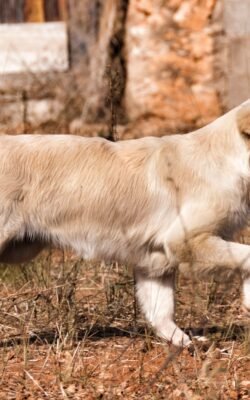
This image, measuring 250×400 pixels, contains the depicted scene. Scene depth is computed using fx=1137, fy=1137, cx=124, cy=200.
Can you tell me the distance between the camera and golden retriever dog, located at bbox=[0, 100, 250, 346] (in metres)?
5.38

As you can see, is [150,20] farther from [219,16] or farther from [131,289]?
[131,289]

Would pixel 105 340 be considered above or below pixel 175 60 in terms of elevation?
below

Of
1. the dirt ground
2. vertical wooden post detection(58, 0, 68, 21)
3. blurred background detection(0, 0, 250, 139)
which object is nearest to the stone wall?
blurred background detection(0, 0, 250, 139)

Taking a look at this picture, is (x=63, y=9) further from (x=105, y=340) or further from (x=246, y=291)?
(x=246, y=291)

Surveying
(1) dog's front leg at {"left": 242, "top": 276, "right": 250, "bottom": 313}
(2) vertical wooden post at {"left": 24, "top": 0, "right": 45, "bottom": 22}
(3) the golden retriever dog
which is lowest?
(1) dog's front leg at {"left": 242, "top": 276, "right": 250, "bottom": 313}

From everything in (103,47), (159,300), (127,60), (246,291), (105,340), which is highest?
(103,47)

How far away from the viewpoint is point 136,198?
5.54 meters

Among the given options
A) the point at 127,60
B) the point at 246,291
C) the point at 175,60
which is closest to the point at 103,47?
the point at 127,60

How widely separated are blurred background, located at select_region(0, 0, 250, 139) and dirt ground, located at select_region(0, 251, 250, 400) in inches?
175

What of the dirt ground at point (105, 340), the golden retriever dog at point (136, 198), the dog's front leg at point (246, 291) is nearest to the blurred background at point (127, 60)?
the dirt ground at point (105, 340)

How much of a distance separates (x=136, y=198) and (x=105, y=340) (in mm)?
763

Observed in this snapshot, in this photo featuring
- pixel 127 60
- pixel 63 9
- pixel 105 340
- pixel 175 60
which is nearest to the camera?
pixel 105 340

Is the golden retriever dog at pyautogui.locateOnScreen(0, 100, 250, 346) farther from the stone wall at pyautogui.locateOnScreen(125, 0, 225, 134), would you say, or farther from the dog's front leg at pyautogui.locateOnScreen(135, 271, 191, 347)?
the stone wall at pyautogui.locateOnScreen(125, 0, 225, 134)

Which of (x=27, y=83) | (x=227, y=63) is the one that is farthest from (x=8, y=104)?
(x=227, y=63)
